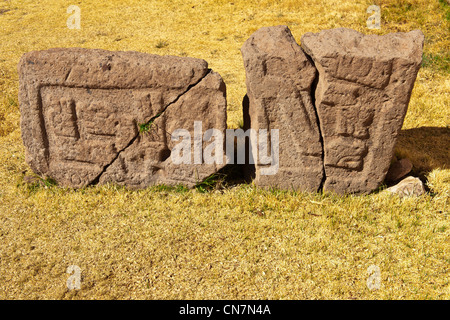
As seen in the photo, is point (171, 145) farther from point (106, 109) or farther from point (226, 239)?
point (226, 239)

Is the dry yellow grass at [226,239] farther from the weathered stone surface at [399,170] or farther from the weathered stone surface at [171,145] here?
the weathered stone surface at [399,170]

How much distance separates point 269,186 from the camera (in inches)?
138

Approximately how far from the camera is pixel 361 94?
3111mm

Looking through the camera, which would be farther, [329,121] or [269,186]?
[269,186]

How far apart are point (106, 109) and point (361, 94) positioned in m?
1.94

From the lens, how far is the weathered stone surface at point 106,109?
315 centimetres

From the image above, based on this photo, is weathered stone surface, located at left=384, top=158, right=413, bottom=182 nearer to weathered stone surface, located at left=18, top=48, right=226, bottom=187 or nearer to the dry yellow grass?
the dry yellow grass

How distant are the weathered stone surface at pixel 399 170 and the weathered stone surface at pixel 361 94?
0.23 m

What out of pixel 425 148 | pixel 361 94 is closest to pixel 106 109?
pixel 361 94

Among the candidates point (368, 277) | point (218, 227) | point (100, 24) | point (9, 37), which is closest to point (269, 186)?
point (218, 227)

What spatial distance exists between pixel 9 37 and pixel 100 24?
155 centimetres

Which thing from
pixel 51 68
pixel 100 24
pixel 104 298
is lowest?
pixel 104 298

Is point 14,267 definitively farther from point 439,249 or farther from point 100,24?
point 100,24

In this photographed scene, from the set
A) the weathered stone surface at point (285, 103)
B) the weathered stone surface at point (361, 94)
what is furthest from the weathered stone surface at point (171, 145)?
the weathered stone surface at point (361, 94)
